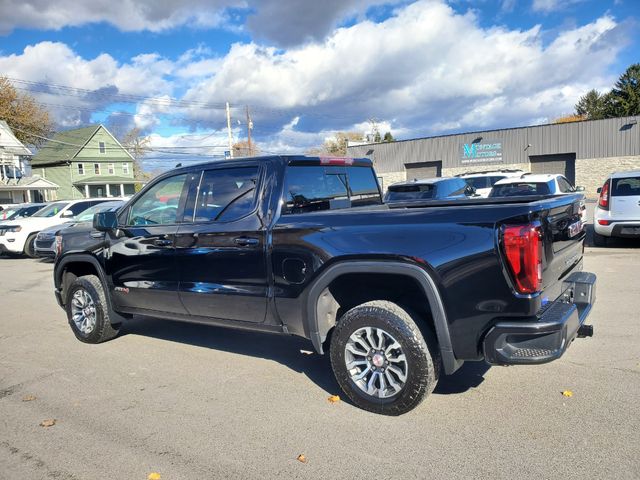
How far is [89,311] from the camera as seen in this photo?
19.1 feet

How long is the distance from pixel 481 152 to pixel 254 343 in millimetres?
36474

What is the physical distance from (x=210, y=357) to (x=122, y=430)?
1574 millimetres

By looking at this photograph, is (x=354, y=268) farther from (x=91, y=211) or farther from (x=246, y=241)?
(x=91, y=211)

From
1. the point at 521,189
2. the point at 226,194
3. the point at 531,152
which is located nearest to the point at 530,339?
the point at 226,194

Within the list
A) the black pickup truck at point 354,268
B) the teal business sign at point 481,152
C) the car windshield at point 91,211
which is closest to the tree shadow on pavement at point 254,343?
the black pickup truck at point 354,268

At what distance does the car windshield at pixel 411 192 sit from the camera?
11492mm

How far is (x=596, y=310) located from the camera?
244 inches

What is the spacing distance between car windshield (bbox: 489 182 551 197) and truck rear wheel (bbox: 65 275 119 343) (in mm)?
8777

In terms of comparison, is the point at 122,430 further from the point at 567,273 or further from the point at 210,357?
the point at 567,273

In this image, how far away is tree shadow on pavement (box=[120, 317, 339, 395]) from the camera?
15.7ft

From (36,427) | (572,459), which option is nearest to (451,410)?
(572,459)

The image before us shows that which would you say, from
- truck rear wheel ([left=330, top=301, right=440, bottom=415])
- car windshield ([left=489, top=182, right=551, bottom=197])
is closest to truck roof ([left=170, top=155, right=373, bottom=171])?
truck rear wheel ([left=330, top=301, right=440, bottom=415])

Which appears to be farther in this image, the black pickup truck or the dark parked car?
the dark parked car

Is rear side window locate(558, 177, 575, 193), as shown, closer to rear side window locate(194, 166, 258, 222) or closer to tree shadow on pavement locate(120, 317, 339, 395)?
tree shadow on pavement locate(120, 317, 339, 395)
